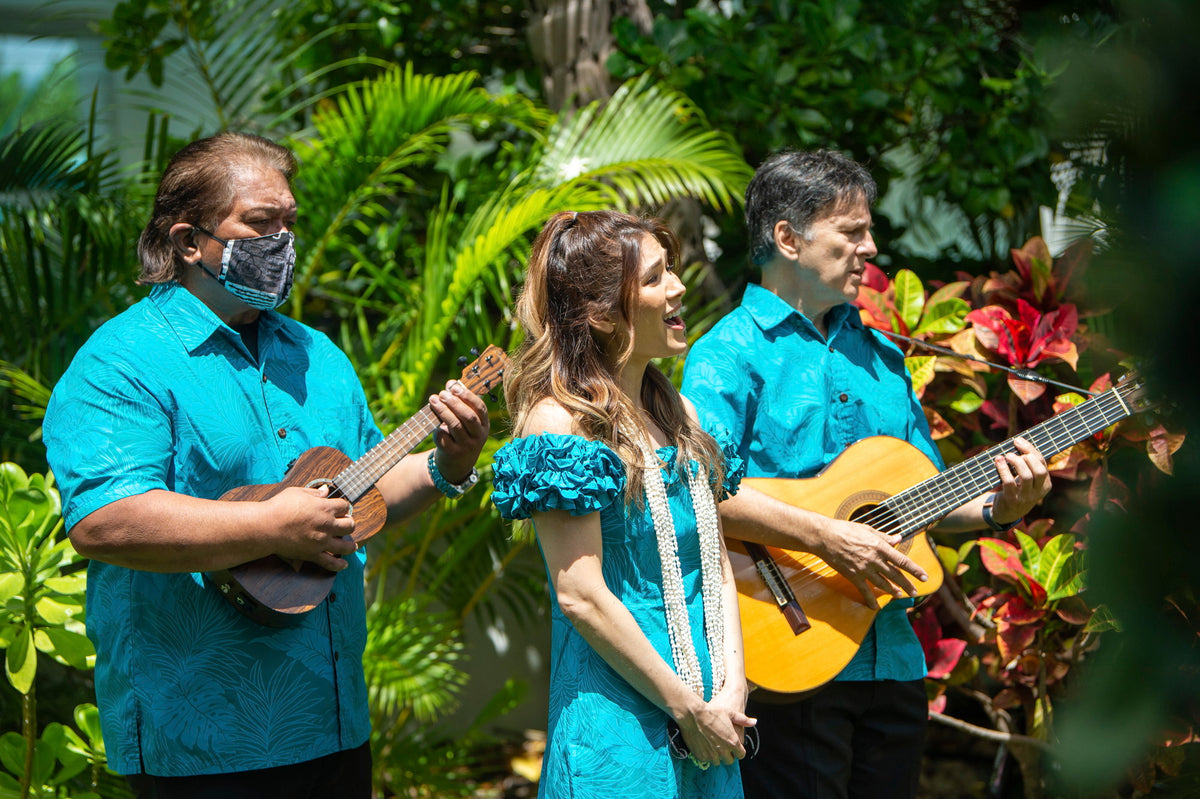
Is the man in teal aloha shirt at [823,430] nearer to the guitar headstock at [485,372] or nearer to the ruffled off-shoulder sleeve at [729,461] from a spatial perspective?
the ruffled off-shoulder sleeve at [729,461]

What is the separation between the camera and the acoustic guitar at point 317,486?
193 centimetres

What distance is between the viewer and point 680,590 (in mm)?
1914

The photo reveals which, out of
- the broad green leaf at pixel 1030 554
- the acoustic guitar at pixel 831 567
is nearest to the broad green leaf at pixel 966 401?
the broad green leaf at pixel 1030 554

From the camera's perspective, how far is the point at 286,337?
2.25 meters

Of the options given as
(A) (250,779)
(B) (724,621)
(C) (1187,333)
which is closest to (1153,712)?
(C) (1187,333)

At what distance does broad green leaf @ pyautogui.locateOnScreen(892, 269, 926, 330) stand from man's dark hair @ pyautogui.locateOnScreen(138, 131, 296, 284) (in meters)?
2.08

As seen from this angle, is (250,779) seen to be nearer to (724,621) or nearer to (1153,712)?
(724,621)

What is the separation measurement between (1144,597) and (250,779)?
1.75 meters

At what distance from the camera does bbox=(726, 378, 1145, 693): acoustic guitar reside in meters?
2.40

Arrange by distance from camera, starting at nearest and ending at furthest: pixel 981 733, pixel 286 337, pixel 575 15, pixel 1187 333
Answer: pixel 1187 333 → pixel 286 337 → pixel 981 733 → pixel 575 15

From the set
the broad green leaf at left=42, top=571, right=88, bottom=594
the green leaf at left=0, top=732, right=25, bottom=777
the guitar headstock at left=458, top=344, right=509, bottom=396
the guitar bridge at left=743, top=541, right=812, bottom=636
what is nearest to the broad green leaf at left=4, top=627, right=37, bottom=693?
the broad green leaf at left=42, top=571, right=88, bottom=594

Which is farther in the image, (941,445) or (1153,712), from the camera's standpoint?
(941,445)

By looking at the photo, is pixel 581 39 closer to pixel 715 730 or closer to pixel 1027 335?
pixel 1027 335

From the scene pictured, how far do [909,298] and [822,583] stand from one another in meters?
1.29
